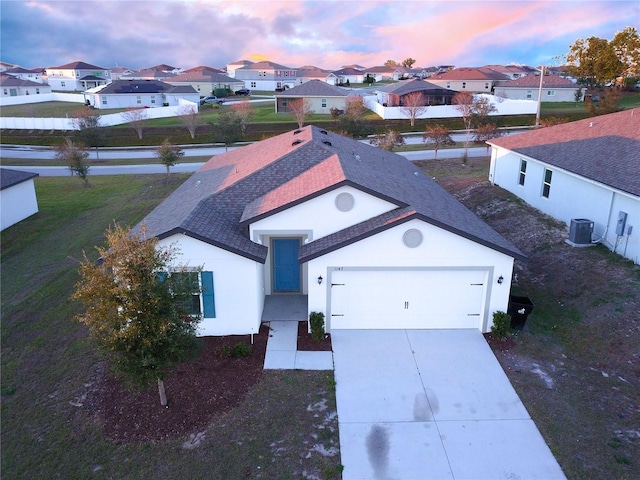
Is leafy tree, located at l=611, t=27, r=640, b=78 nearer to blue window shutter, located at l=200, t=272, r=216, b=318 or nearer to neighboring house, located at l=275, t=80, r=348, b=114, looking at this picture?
neighboring house, located at l=275, t=80, r=348, b=114

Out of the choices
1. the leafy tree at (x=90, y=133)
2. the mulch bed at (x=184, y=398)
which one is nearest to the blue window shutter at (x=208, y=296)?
the mulch bed at (x=184, y=398)

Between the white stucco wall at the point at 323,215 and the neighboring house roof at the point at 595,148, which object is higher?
the neighboring house roof at the point at 595,148

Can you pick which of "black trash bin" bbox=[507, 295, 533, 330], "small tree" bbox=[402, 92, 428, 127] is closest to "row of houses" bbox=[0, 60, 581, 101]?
"small tree" bbox=[402, 92, 428, 127]

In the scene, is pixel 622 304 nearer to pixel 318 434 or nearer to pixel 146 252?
pixel 318 434

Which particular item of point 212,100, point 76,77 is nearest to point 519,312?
point 212,100

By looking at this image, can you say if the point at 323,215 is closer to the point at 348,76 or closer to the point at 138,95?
the point at 138,95

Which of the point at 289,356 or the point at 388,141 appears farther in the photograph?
the point at 388,141

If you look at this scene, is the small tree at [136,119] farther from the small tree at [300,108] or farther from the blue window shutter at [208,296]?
the blue window shutter at [208,296]
